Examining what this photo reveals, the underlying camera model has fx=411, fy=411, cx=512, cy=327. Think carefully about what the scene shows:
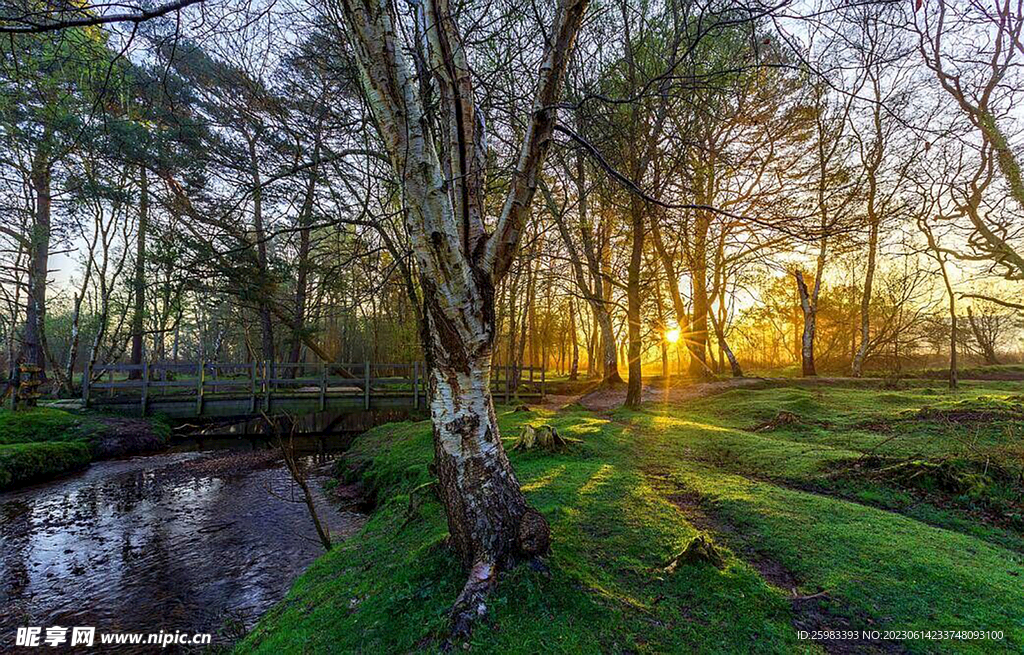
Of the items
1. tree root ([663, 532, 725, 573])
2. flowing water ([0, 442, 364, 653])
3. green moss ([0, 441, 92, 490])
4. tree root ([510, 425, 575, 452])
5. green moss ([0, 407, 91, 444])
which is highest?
tree root ([510, 425, 575, 452])

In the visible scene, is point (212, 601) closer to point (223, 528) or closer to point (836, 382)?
point (223, 528)

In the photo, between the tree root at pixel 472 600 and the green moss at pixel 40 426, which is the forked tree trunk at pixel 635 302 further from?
the green moss at pixel 40 426

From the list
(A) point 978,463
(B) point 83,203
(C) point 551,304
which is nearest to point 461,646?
(A) point 978,463

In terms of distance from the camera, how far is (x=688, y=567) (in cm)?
291

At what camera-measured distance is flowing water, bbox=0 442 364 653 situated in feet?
13.8

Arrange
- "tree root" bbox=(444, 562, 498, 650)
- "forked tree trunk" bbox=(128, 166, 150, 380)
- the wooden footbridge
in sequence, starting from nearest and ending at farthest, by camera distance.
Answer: "tree root" bbox=(444, 562, 498, 650) < the wooden footbridge < "forked tree trunk" bbox=(128, 166, 150, 380)

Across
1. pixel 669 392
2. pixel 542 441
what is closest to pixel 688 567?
pixel 542 441

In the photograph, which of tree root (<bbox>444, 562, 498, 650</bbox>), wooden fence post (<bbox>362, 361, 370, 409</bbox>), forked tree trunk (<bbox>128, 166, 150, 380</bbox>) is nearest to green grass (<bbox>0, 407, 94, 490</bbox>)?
forked tree trunk (<bbox>128, 166, 150, 380</bbox>)

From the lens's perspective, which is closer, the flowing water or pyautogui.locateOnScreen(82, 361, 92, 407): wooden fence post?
the flowing water

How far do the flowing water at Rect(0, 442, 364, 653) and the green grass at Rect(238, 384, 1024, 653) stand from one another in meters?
1.24

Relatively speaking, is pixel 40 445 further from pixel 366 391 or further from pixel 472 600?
pixel 472 600

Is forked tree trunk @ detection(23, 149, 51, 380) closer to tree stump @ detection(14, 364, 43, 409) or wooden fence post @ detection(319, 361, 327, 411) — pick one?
tree stump @ detection(14, 364, 43, 409)

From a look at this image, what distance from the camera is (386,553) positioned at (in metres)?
3.79

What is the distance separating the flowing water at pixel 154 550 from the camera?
421 centimetres
